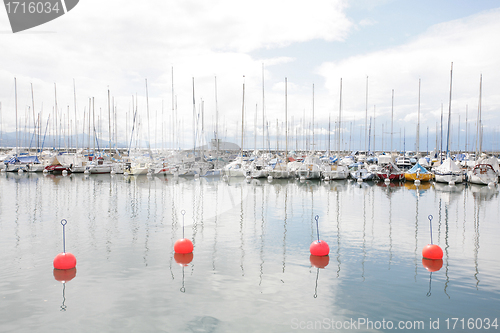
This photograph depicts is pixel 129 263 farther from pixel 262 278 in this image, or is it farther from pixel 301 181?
pixel 301 181

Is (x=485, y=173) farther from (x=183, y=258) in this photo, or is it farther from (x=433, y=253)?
(x=183, y=258)

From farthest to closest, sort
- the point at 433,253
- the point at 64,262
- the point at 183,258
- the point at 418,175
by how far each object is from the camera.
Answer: the point at 418,175, the point at 183,258, the point at 433,253, the point at 64,262

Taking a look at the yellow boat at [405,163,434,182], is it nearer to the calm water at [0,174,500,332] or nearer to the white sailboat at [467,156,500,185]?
the white sailboat at [467,156,500,185]

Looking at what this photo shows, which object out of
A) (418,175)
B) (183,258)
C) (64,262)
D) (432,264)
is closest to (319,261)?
(432,264)

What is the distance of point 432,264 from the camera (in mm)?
12688

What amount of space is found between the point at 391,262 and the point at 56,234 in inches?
618

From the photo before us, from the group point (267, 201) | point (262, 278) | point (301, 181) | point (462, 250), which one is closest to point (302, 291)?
point (262, 278)

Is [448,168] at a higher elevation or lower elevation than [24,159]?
lower

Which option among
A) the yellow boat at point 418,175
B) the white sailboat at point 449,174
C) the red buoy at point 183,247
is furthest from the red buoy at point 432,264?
the yellow boat at point 418,175

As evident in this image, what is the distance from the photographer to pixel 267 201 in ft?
93.1

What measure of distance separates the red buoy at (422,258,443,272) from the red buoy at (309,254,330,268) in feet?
11.8

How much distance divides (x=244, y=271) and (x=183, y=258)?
2.83m

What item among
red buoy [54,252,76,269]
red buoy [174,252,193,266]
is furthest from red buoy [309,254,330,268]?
red buoy [54,252,76,269]

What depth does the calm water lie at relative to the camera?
8.66 metres
